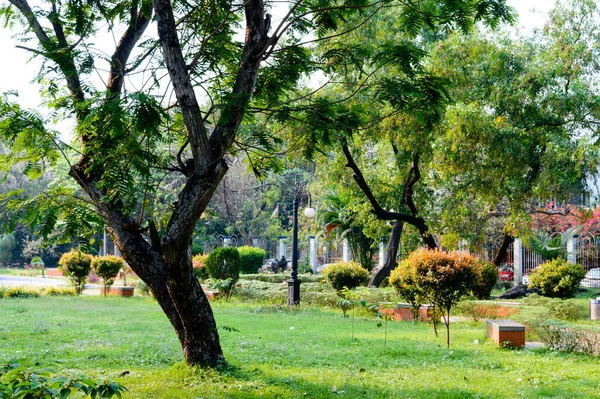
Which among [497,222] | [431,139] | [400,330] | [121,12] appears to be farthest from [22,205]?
[497,222]

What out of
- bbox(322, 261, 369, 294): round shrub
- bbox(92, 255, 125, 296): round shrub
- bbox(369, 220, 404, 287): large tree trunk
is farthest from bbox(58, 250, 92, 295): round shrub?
bbox(369, 220, 404, 287): large tree trunk

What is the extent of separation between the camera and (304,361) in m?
8.62

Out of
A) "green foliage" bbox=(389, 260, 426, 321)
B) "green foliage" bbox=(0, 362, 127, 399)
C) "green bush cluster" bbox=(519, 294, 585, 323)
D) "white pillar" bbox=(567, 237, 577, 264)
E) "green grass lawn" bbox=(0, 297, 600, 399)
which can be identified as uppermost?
"white pillar" bbox=(567, 237, 577, 264)

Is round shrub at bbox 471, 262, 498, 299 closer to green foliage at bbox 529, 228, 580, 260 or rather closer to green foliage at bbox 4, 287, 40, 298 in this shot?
green foliage at bbox 529, 228, 580, 260

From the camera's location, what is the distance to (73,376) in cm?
321

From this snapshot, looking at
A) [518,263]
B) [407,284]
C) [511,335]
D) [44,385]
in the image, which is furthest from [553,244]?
[44,385]

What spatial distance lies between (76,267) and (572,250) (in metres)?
19.0

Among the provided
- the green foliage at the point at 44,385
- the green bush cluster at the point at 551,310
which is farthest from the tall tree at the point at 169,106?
the green bush cluster at the point at 551,310

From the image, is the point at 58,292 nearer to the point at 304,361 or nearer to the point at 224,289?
the point at 224,289

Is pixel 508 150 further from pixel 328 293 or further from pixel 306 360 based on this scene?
pixel 306 360

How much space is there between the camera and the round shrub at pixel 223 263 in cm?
2108

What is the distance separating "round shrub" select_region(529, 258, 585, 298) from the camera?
1903 centimetres

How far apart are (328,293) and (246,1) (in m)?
12.2

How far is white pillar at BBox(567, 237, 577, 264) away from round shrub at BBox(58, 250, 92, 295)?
60.4ft
